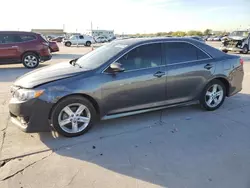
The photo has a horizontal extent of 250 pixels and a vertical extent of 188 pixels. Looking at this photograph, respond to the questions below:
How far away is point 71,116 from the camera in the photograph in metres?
3.67

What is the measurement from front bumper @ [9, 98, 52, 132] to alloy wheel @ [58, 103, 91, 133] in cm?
22

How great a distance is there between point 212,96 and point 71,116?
2966mm

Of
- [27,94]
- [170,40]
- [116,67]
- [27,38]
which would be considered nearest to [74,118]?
[27,94]

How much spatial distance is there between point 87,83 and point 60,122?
0.74m

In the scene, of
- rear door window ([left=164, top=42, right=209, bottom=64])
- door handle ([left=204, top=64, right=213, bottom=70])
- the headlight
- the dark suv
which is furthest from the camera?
the dark suv

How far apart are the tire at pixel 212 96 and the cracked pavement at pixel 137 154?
37 cm

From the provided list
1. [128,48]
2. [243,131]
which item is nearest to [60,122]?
[128,48]

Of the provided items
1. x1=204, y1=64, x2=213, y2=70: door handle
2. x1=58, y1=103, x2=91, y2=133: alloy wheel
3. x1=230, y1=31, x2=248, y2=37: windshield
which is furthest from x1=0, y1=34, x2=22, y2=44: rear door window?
x1=230, y1=31, x2=248, y2=37: windshield

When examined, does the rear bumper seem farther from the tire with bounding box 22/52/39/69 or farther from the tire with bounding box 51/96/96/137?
the tire with bounding box 22/52/39/69

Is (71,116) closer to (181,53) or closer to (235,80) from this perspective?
(181,53)

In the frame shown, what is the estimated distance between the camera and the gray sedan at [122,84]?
3467 millimetres

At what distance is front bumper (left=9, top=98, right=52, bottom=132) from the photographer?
3383 mm

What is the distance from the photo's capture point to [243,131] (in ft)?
13.0

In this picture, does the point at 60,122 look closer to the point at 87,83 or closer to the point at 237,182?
the point at 87,83
